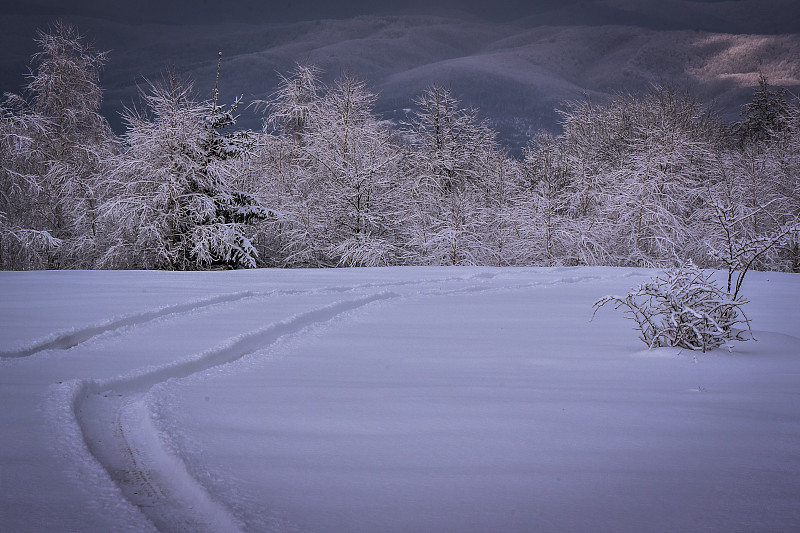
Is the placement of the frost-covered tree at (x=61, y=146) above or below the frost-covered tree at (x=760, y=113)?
below

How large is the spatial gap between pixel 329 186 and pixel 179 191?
5.80m

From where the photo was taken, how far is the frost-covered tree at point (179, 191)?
51.0ft

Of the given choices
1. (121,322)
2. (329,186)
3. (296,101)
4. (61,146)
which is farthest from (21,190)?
(121,322)

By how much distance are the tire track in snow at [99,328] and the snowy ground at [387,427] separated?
0.09 ft

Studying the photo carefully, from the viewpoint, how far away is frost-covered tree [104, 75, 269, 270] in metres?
15.5

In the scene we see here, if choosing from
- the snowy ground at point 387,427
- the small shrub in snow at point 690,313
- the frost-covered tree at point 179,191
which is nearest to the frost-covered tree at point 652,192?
the frost-covered tree at point 179,191

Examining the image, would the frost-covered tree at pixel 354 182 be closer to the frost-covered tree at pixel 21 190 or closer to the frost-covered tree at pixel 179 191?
the frost-covered tree at pixel 179 191

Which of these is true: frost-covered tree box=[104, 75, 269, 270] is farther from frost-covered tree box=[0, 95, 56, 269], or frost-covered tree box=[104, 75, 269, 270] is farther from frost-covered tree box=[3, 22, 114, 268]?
frost-covered tree box=[0, 95, 56, 269]

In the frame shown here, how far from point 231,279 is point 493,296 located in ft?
14.6

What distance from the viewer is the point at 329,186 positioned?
65.3 feet

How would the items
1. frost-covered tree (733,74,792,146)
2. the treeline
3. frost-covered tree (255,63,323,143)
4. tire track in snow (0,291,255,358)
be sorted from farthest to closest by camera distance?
1. frost-covered tree (733,74,792,146)
2. frost-covered tree (255,63,323,143)
3. the treeline
4. tire track in snow (0,291,255,358)

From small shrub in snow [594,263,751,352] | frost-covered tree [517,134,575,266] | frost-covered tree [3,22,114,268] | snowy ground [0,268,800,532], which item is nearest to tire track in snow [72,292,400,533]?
snowy ground [0,268,800,532]

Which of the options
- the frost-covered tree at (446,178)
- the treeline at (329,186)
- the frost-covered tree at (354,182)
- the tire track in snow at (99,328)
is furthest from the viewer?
the frost-covered tree at (446,178)

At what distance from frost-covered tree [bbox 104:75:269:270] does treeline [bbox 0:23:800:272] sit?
60 millimetres
